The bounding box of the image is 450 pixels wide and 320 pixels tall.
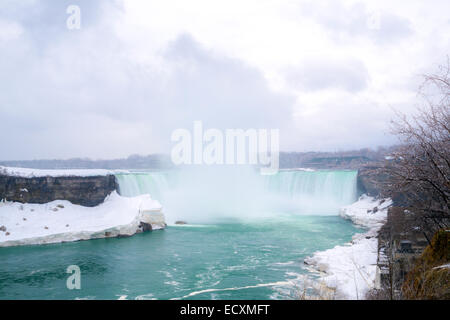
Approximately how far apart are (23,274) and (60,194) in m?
12.0

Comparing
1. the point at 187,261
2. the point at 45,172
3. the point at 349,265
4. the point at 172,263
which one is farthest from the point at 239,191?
the point at 349,265

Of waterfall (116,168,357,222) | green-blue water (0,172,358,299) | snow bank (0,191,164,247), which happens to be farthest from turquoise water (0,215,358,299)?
waterfall (116,168,357,222)

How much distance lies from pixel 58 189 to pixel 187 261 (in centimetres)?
1471

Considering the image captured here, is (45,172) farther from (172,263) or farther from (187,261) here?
(187,261)

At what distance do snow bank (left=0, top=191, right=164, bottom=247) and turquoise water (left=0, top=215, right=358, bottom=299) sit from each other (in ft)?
Answer: 3.15

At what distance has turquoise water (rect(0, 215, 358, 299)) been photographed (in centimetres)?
1040

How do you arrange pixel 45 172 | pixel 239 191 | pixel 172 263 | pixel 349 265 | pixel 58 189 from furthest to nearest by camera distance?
pixel 239 191, pixel 58 189, pixel 45 172, pixel 172 263, pixel 349 265

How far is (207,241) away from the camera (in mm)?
17844

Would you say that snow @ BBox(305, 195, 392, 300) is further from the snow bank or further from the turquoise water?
the snow bank

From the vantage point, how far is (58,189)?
23719mm

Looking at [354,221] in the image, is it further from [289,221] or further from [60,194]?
[60,194]

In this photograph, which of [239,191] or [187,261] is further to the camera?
[239,191]

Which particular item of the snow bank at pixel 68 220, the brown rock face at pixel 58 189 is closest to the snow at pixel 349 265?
the snow bank at pixel 68 220

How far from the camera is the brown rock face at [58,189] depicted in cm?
2205
